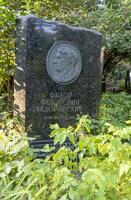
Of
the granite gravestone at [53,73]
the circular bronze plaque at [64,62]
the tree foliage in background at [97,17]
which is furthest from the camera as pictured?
the tree foliage in background at [97,17]

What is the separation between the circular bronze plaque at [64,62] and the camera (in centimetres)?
434

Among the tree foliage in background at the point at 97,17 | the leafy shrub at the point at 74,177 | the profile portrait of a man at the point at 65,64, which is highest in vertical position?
the tree foliage in background at the point at 97,17

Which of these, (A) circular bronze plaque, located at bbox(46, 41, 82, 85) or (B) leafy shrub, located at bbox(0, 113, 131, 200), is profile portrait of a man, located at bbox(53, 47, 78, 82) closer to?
(A) circular bronze plaque, located at bbox(46, 41, 82, 85)

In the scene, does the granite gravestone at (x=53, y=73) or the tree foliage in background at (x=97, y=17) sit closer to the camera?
the granite gravestone at (x=53, y=73)

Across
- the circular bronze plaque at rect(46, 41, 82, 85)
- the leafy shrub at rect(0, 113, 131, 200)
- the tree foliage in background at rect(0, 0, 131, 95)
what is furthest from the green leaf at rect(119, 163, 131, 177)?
the tree foliage in background at rect(0, 0, 131, 95)

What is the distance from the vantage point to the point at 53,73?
4371 mm

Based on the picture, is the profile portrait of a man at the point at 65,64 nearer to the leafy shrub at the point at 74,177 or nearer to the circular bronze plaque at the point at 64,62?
the circular bronze plaque at the point at 64,62

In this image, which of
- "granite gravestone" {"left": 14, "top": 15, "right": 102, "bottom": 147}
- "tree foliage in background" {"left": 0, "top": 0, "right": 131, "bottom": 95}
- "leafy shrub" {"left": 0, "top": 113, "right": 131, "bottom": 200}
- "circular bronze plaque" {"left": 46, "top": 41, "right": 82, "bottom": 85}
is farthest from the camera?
"tree foliage in background" {"left": 0, "top": 0, "right": 131, "bottom": 95}

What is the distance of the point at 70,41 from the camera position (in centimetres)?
446

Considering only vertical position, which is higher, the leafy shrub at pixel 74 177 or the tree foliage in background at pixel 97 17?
the tree foliage in background at pixel 97 17

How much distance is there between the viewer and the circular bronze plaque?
4.34m

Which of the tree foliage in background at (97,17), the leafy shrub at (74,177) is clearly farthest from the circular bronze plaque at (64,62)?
the leafy shrub at (74,177)

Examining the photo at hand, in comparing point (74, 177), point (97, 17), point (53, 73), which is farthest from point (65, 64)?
point (97, 17)

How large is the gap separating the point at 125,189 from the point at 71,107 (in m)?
3.21
